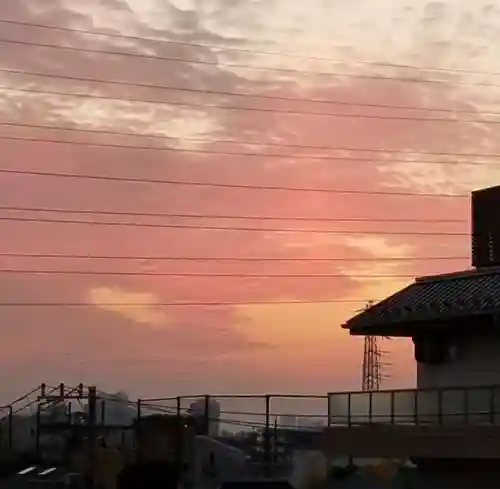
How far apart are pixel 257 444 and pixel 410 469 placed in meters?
13.4

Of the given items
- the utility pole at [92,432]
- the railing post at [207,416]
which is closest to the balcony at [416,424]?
the railing post at [207,416]

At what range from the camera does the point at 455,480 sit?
3400 cm

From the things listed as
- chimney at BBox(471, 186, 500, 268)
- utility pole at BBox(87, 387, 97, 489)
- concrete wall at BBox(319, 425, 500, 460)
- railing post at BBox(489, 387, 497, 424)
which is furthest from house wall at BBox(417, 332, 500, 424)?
utility pole at BBox(87, 387, 97, 489)

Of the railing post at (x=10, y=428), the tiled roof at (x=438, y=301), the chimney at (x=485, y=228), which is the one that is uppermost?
the chimney at (x=485, y=228)

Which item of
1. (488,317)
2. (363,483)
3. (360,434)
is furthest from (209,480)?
(488,317)

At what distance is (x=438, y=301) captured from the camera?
36.9 m

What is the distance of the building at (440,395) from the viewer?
32469mm

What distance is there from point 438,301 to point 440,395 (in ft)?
12.6

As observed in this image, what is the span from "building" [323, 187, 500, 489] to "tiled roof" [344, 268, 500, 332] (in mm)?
39

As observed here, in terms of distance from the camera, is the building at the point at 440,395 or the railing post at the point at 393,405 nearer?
the building at the point at 440,395

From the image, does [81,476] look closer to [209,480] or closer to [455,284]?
[209,480]

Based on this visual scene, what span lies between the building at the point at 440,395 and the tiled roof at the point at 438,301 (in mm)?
39

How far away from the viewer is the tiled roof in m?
35.0

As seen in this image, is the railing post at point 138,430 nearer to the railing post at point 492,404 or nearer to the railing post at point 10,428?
the railing post at point 10,428
